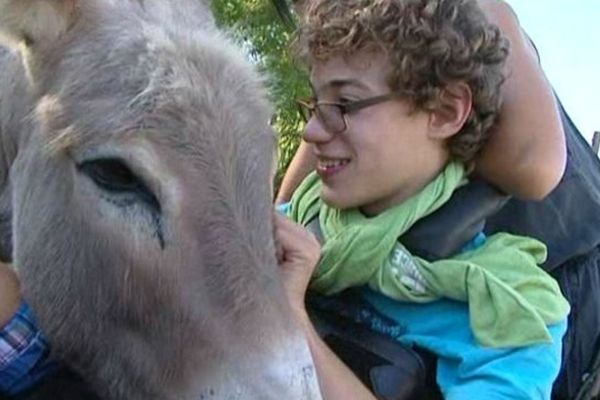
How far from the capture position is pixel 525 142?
9.37 feet

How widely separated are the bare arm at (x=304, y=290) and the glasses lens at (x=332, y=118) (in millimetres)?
313

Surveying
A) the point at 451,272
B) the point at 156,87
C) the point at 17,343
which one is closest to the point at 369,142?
the point at 451,272

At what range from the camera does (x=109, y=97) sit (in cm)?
226

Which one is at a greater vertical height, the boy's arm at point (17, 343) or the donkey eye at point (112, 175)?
the donkey eye at point (112, 175)

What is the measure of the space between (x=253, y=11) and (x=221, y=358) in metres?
8.93

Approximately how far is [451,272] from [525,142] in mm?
408

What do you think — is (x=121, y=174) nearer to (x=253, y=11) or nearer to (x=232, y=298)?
(x=232, y=298)

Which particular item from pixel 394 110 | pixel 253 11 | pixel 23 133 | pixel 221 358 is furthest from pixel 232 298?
pixel 253 11

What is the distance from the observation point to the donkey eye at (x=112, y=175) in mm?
2186

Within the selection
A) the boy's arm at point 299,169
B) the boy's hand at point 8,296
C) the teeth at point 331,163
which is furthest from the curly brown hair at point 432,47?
the boy's hand at point 8,296

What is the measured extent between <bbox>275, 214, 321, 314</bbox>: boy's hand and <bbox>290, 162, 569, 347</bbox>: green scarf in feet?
0.56

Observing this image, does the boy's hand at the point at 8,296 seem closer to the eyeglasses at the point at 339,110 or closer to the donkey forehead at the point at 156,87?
the donkey forehead at the point at 156,87

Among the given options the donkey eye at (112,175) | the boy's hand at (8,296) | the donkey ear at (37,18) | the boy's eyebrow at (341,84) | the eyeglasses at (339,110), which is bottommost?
the eyeglasses at (339,110)

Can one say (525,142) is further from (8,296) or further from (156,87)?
(8,296)
